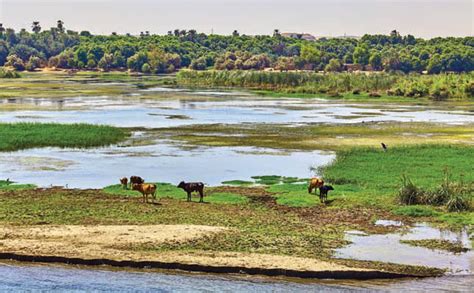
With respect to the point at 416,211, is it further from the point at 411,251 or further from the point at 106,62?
the point at 106,62

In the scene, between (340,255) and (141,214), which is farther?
(141,214)

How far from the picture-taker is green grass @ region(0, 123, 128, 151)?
41812 millimetres

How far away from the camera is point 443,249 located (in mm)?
21172

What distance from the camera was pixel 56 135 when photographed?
44.1 meters

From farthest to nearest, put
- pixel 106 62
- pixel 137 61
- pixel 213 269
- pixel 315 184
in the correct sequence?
1. pixel 106 62
2. pixel 137 61
3. pixel 315 184
4. pixel 213 269

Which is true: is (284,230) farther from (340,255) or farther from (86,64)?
(86,64)

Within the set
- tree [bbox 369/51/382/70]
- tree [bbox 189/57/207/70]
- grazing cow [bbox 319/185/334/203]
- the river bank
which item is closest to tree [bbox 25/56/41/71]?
tree [bbox 189/57/207/70]

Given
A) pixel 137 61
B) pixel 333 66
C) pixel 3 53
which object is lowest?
pixel 137 61

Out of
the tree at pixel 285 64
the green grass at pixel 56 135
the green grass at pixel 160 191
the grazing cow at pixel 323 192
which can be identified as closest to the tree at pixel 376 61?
the tree at pixel 285 64

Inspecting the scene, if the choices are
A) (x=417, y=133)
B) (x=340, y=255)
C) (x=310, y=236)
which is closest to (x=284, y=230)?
(x=310, y=236)

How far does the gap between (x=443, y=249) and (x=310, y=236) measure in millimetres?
3392

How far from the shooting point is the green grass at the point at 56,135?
137ft

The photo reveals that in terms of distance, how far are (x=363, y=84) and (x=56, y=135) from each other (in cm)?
5133

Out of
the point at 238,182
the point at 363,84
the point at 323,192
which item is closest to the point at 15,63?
the point at 363,84
